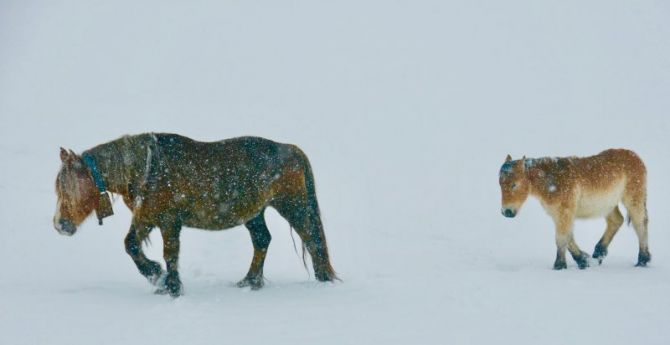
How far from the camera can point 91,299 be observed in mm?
6176

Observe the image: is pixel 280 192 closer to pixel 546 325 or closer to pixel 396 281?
pixel 396 281

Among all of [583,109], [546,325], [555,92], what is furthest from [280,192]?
[555,92]

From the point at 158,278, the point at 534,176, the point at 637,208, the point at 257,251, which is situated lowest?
the point at 158,278

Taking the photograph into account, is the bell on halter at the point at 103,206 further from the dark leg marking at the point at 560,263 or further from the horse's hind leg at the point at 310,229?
the dark leg marking at the point at 560,263

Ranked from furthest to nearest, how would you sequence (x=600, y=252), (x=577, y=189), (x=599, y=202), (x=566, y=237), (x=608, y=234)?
1. (x=608, y=234)
2. (x=600, y=252)
3. (x=599, y=202)
4. (x=577, y=189)
5. (x=566, y=237)

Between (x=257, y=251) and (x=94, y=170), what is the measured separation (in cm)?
215

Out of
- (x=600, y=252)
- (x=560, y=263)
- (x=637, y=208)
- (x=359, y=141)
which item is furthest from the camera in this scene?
(x=359, y=141)

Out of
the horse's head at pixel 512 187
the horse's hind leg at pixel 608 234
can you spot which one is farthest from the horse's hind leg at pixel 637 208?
the horse's head at pixel 512 187

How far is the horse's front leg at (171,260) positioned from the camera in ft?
21.5

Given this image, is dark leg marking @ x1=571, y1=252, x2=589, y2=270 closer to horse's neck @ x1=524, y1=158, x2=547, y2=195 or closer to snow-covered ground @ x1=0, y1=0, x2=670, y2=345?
snow-covered ground @ x1=0, y1=0, x2=670, y2=345

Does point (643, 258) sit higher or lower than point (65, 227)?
lower

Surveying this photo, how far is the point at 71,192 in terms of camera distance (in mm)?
6543

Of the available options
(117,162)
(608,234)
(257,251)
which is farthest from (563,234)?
(117,162)

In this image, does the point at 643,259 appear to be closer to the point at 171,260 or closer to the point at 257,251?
the point at 257,251
